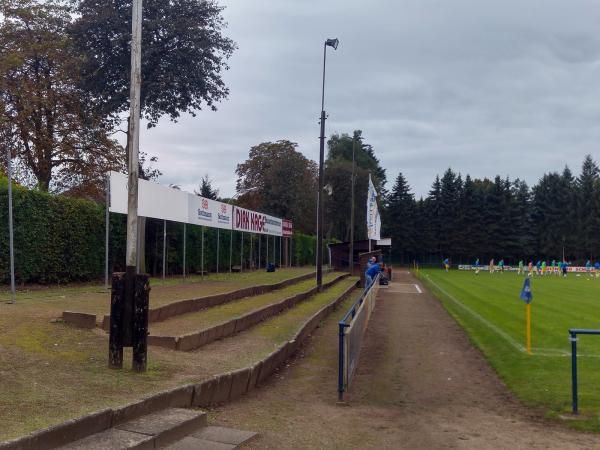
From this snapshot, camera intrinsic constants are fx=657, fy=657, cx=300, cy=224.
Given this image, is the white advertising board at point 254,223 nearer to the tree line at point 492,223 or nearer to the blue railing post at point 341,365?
the blue railing post at point 341,365

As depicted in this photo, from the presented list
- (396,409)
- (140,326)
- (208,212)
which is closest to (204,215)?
(208,212)

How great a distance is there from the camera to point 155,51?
81.5 feet

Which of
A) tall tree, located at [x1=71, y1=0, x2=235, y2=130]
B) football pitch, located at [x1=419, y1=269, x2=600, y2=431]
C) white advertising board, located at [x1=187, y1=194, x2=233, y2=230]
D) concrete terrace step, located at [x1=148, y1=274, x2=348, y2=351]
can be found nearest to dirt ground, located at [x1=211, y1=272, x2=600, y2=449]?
football pitch, located at [x1=419, y1=269, x2=600, y2=431]

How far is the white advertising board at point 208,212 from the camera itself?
2269 centimetres

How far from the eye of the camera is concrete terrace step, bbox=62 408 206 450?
561 cm

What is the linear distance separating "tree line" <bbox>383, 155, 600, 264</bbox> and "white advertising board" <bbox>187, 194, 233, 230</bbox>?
68.4 m

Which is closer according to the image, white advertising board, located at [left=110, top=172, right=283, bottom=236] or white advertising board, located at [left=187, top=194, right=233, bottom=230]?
white advertising board, located at [left=110, top=172, right=283, bottom=236]

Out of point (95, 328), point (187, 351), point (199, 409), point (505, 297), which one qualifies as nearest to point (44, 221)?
point (95, 328)

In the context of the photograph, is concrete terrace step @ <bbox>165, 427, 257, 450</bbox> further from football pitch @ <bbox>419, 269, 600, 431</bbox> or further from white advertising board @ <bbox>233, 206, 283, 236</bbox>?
white advertising board @ <bbox>233, 206, 283, 236</bbox>

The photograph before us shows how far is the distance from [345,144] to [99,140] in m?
61.0

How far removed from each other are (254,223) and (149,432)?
28483 mm

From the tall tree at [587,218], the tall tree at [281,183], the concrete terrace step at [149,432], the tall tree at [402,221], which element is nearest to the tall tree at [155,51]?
the concrete terrace step at [149,432]

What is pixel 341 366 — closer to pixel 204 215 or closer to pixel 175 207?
pixel 175 207

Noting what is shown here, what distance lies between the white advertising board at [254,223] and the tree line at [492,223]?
54961 mm
